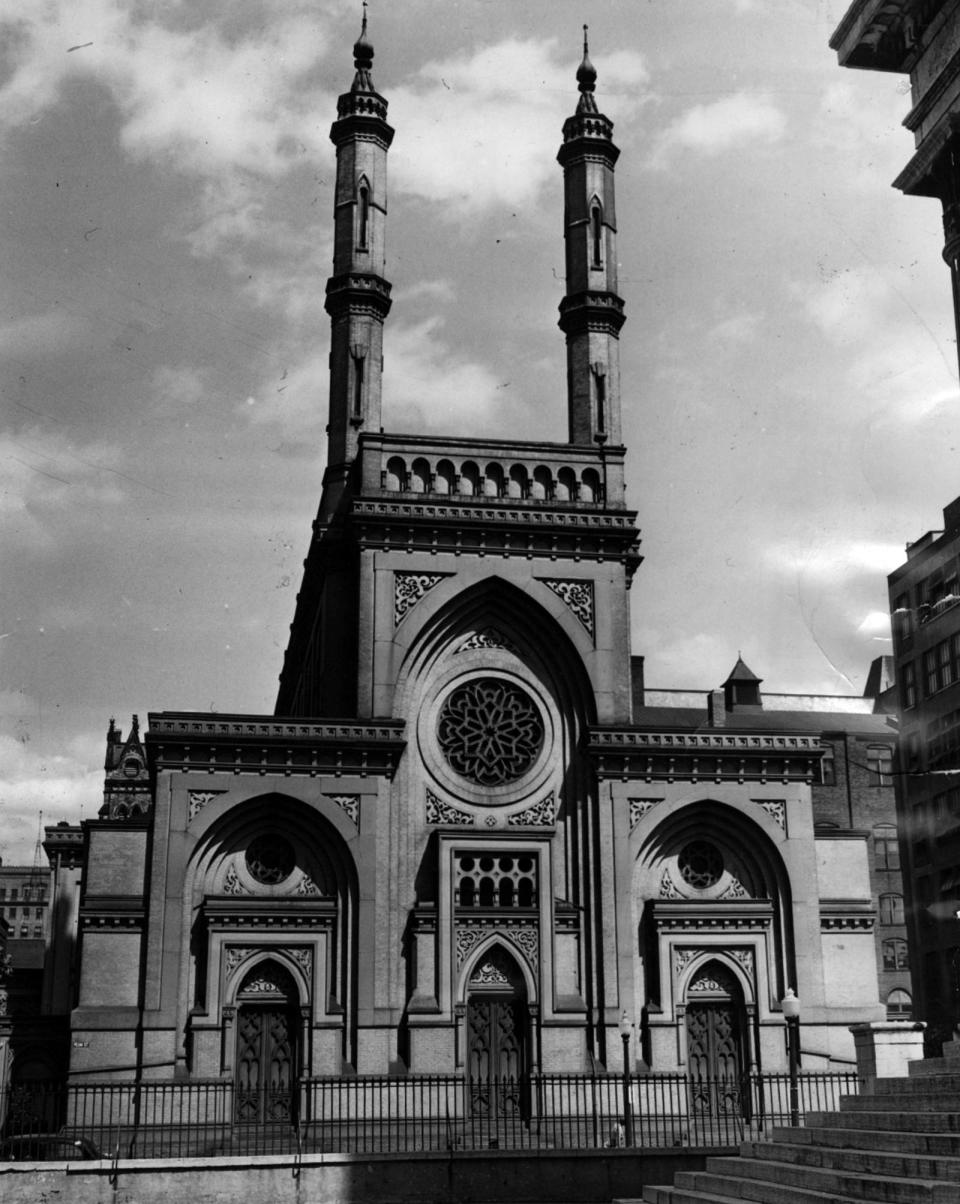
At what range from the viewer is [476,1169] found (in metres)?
30.1

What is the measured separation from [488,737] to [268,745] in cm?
621

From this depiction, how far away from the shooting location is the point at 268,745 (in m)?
39.9

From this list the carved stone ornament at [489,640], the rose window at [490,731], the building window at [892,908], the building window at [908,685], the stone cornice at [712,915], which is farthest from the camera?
the building window at [892,908]

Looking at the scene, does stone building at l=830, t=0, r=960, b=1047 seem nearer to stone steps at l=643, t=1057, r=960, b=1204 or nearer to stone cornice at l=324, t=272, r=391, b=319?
stone cornice at l=324, t=272, r=391, b=319

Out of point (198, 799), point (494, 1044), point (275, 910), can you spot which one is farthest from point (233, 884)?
point (494, 1044)

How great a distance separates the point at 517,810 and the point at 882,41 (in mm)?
20801

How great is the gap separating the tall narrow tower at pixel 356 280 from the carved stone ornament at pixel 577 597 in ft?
26.7

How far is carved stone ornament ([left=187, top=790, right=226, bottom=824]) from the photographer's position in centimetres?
3931

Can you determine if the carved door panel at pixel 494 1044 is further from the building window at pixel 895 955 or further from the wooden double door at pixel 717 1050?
the building window at pixel 895 955

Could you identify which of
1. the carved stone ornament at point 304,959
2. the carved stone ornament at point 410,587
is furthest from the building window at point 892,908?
the carved stone ornament at point 304,959

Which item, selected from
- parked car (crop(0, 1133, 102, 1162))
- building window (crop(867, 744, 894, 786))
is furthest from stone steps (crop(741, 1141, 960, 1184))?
building window (crop(867, 744, 894, 786))

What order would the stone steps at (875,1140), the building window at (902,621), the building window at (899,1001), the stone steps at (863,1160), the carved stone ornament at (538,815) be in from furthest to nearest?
the building window at (902,621), the building window at (899,1001), the carved stone ornament at (538,815), the stone steps at (875,1140), the stone steps at (863,1160)

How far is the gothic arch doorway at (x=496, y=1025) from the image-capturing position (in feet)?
129

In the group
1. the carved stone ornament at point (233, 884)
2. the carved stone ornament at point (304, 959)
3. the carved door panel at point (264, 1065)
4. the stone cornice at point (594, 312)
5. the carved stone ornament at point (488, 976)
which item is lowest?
the carved door panel at point (264, 1065)
